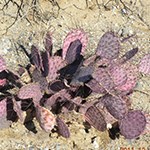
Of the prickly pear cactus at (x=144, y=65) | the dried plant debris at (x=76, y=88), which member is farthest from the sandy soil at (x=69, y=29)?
the prickly pear cactus at (x=144, y=65)

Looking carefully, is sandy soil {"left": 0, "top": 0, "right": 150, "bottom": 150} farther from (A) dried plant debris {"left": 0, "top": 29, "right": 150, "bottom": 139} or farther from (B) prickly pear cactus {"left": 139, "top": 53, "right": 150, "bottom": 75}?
(B) prickly pear cactus {"left": 139, "top": 53, "right": 150, "bottom": 75}

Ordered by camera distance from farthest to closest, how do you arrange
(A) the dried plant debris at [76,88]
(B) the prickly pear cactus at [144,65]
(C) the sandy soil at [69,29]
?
(B) the prickly pear cactus at [144,65]
(C) the sandy soil at [69,29]
(A) the dried plant debris at [76,88]

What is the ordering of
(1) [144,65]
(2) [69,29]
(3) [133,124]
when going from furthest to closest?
(2) [69,29]
(1) [144,65]
(3) [133,124]

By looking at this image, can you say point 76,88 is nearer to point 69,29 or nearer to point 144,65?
point 144,65

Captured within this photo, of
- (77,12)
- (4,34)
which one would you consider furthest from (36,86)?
(77,12)

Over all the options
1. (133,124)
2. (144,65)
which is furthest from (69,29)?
(133,124)

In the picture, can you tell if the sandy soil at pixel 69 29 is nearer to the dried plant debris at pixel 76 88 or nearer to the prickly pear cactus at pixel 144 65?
the dried plant debris at pixel 76 88
